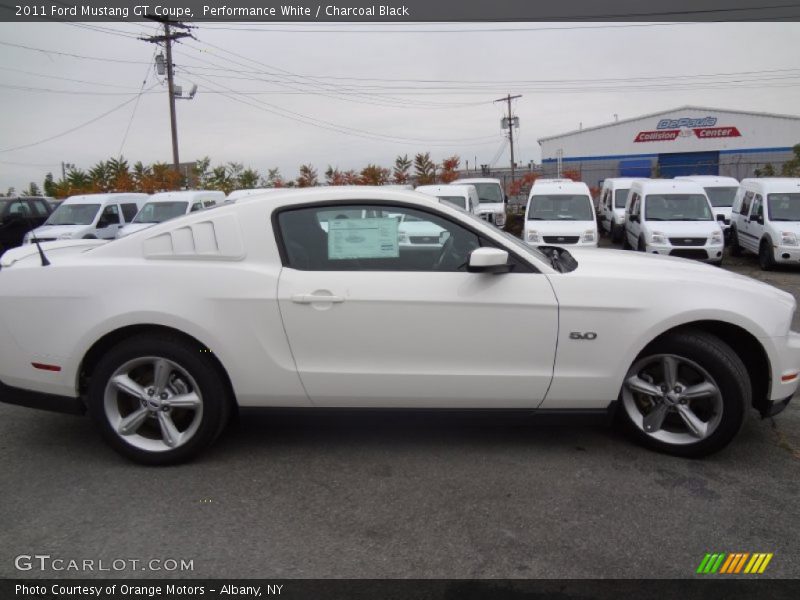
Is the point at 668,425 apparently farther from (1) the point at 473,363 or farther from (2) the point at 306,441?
(2) the point at 306,441

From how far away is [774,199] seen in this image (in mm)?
13672

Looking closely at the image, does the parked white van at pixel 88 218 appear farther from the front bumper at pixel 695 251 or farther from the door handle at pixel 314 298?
the door handle at pixel 314 298

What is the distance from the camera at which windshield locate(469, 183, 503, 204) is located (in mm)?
21406

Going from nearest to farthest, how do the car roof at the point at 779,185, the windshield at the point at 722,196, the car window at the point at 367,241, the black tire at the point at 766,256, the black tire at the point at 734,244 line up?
1. the car window at the point at 367,241
2. the black tire at the point at 766,256
3. the car roof at the point at 779,185
4. the black tire at the point at 734,244
5. the windshield at the point at 722,196

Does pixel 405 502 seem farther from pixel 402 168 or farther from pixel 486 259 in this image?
pixel 402 168

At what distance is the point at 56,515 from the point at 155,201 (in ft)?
44.4

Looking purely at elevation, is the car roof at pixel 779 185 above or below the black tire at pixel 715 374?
above

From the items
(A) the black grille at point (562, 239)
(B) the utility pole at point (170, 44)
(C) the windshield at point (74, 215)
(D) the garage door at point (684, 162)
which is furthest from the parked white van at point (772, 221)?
(D) the garage door at point (684, 162)

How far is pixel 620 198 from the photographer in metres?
19.5

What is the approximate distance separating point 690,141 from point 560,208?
38.2 metres

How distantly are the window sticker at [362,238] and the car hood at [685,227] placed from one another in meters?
10.8

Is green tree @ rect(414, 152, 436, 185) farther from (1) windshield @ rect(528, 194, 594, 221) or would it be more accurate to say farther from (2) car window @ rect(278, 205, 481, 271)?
(2) car window @ rect(278, 205, 481, 271)

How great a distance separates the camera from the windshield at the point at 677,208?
13773 mm

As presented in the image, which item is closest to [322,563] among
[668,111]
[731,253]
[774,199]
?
[774,199]
